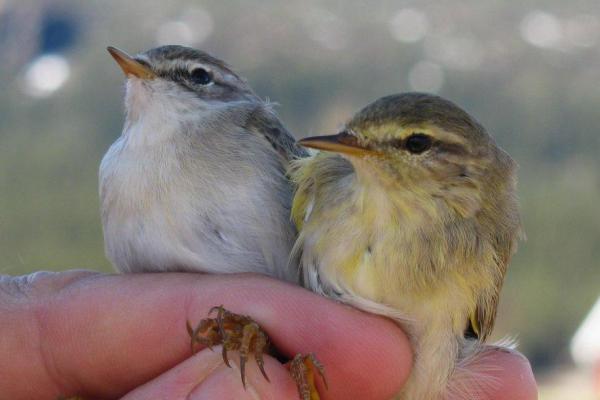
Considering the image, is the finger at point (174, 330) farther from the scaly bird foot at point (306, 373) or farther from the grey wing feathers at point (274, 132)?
the grey wing feathers at point (274, 132)

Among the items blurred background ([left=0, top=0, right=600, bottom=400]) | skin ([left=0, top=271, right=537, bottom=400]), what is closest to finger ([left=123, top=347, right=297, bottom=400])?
skin ([left=0, top=271, right=537, bottom=400])

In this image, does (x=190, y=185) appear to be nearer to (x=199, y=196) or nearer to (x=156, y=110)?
(x=199, y=196)

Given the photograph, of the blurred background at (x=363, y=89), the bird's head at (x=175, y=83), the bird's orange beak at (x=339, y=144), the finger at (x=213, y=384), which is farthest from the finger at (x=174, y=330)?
the blurred background at (x=363, y=89)

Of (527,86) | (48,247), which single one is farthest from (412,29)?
(48,247)

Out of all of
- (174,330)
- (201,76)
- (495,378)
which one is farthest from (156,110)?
(495,378)

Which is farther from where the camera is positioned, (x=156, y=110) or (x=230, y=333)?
(x=156, y=110)

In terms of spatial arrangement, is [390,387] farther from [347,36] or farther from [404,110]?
[347,36]

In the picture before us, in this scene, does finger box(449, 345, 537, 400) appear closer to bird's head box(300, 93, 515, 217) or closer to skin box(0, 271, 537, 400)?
skin box(0, 271, 537, 400)
